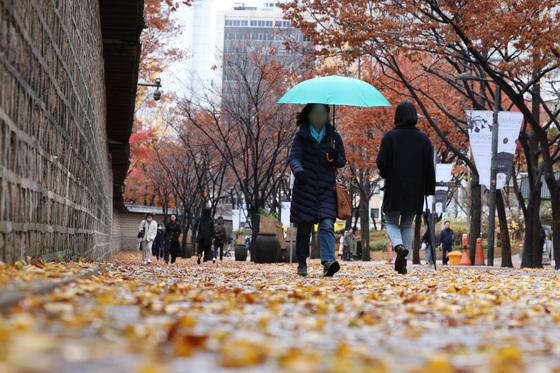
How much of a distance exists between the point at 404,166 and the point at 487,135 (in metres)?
12.4

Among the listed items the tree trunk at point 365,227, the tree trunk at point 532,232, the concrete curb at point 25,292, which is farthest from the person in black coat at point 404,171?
the tree trunk at point 365,227

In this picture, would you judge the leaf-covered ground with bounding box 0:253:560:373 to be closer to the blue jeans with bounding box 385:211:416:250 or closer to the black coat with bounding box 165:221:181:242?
the blue jeans with bounding box 385:211:416:250

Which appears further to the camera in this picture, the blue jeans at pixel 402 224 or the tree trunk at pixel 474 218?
the tree trunk at pixel 474 218

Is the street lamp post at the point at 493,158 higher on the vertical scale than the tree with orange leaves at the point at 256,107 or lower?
lower

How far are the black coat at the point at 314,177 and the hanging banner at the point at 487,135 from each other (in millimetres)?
12638

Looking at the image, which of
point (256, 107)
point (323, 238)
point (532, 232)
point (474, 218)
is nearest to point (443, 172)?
point (474, 218)

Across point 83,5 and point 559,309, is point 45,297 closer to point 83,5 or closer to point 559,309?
point 559,309

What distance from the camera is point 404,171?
11008 millimetres

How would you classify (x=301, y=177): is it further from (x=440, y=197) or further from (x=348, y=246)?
(x=348, y=246)

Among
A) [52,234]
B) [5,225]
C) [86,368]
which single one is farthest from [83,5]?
[86,368]

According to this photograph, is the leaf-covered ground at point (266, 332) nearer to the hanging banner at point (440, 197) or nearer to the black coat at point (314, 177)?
the black coat at point (314, 177)

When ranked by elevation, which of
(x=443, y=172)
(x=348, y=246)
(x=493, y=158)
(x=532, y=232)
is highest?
(x=443, y=172)

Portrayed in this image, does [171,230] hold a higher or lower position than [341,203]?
lower

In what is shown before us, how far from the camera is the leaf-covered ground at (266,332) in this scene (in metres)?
2.88
